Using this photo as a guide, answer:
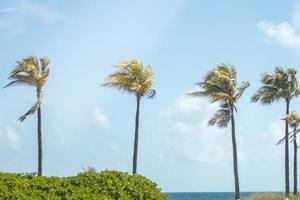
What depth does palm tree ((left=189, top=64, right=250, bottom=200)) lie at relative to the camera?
48125 millimetres

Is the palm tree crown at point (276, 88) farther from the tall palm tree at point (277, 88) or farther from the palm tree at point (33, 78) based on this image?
the palm tree at point (33, 78)

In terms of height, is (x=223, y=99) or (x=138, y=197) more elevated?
(x=223, y=99)

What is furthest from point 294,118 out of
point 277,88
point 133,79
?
point 133,79

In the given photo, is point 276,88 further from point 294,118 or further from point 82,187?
point 82,187

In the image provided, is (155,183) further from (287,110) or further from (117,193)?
(287,110)

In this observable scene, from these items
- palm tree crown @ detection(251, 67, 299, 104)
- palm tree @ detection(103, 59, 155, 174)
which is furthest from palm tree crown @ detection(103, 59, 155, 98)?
palm tree crown @ detection(251, 67, 299, 104)

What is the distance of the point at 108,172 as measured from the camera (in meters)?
22.6

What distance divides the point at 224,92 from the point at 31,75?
14.5 m

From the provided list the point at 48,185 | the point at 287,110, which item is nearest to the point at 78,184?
the point at 48,185

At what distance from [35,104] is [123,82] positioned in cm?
621

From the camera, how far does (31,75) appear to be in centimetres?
4378

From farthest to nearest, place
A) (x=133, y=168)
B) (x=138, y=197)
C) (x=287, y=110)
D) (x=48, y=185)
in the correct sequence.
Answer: (x=287, y=110) → (x=133, y=168) → (x=138, y=197) → (x=48, y=185)

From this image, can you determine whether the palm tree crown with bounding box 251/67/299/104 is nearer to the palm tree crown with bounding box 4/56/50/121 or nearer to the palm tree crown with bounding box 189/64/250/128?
the palm tree crown with bounding box 189/64/250/128

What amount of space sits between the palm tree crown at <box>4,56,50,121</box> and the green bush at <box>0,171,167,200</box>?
21.9 m
